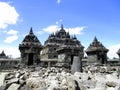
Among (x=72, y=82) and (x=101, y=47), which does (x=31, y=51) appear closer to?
(x=101, y=47)

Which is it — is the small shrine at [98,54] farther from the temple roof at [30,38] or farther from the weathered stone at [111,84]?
the weathered stone at [111,84]

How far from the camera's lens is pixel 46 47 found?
188 ft

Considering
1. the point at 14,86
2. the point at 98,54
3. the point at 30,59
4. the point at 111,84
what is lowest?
the point at 14,86

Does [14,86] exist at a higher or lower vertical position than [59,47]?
lower

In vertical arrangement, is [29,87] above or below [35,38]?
below

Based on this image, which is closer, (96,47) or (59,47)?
(96,47)

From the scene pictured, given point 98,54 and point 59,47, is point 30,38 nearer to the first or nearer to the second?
point 59,47

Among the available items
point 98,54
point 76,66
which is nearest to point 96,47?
point 98,54

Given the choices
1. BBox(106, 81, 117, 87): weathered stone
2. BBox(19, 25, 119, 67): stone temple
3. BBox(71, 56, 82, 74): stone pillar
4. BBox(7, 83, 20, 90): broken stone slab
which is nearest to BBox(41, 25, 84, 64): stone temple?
BBox(19, 25, 119, 67): stone temple

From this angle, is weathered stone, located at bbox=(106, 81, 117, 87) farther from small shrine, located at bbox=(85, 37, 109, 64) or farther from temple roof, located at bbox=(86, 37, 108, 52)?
temple roof, located at bbox=(86, 37, 108, 52)

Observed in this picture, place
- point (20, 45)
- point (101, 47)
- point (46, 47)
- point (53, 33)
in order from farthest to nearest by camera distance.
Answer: point (53, 33) → point (46, 47) → point (101, 47) → point (20, 45)

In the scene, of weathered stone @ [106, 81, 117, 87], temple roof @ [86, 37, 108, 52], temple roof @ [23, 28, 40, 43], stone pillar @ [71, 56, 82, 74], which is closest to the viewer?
weathered stone @ [106, 81, 117, 87]

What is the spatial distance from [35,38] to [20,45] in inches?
79.1

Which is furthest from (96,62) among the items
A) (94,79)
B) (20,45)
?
(94,79)
